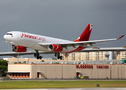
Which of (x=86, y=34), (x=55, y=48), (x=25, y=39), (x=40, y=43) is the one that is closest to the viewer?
(x=25, y=39)

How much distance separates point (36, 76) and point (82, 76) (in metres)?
17.8

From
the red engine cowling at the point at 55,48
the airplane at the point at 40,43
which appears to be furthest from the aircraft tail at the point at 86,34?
the red engine cowling at the point at 55,48

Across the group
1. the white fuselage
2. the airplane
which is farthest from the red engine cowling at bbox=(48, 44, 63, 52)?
the white fuselage

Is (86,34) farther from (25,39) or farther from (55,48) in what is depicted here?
(25,39)

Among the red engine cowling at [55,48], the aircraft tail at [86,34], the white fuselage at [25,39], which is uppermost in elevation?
the aircraft tail at [86,34]

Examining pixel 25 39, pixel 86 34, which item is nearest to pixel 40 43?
pixel 25 39

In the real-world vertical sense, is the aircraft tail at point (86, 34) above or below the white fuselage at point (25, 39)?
above

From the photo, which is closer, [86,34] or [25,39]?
[25,39]

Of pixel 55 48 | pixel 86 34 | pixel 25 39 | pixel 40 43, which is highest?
pixel 86 34

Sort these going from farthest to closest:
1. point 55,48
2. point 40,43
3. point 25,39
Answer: point 55,48, point 40,43, point 25,39

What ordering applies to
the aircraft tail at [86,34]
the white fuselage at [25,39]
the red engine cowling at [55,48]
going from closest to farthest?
1. the white fuselage at [25,39]
2. the red engine cowling at [55,48]
3. the aircraft tail at [86,34]

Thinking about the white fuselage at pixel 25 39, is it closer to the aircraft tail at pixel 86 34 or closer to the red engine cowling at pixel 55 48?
the red engine cowling at pixel 55 48

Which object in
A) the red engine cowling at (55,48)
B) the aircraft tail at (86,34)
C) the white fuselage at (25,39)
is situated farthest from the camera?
the aircraft tail at (86,34)

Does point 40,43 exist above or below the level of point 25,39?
below
